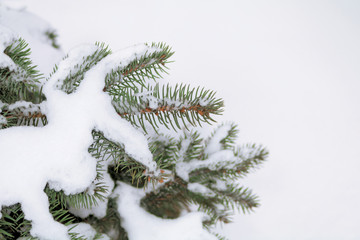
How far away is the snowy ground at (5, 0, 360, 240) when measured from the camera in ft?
4.51

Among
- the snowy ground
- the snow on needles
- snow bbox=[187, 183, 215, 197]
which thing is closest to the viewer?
the snow on needles

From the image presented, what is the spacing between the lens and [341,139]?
61.2 inches

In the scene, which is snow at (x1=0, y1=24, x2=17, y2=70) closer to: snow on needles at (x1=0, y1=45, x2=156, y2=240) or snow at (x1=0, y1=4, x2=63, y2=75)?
snow on needles at (x1=0, y1=45, x2=156, y2=240)

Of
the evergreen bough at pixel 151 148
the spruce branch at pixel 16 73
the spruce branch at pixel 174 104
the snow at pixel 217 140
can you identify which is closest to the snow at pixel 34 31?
the evergreen bough at pixel 151 148

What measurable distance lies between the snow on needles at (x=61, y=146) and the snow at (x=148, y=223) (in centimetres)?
26

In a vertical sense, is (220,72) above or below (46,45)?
above

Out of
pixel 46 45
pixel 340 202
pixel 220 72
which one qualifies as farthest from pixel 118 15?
pixel 340 202

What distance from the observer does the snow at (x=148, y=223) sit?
72 cm

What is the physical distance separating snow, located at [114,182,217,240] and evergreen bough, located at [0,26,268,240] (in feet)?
0.10

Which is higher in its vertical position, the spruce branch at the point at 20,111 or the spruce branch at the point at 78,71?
the spruce branch at the point at 78,71

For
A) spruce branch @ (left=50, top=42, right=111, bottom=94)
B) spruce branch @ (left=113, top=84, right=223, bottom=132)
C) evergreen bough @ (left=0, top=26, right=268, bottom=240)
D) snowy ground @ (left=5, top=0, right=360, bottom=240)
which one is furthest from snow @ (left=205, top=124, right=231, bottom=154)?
snowy ground @ (left=5, top=0, right=360, bottom=240)

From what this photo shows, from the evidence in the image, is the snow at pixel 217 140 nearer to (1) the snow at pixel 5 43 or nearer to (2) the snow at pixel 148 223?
(2) the snow at pixel 148 223

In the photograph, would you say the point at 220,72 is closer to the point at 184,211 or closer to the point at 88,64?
the point at 184,211

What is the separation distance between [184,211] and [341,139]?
1.08 meters
